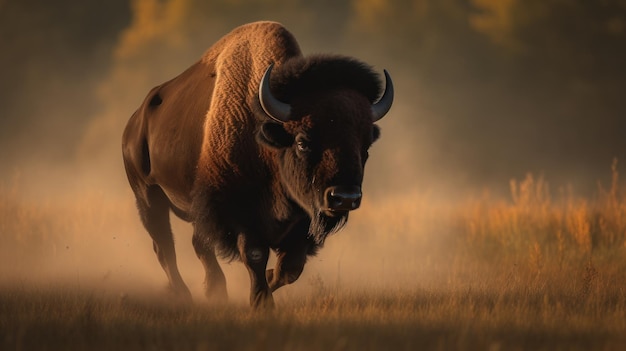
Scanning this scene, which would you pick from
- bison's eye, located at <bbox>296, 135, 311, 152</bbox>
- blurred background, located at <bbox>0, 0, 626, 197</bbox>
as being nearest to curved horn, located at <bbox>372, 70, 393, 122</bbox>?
bison's eye, located at <bbox>296, 135, 311, 152</bbox>

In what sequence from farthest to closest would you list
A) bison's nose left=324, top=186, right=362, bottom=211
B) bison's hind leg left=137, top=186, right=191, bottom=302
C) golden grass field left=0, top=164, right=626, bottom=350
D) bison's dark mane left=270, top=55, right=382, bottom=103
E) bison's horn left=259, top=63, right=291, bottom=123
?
1. bison's hind leg left=137, top=186, right=191, bottom=302
2. bison's dark mane left=270, top=55, right=382, bottom=103
3. bison's horn left=259, top=63, right=291, bottom=123
4. bison's nose left=324, top=186, right=362, bottom=211
5. golden grass field left=0, top=164, right=626, bottom=350

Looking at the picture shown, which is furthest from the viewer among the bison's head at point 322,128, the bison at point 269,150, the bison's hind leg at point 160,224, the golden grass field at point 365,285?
the bison's hind leg at point 160,224

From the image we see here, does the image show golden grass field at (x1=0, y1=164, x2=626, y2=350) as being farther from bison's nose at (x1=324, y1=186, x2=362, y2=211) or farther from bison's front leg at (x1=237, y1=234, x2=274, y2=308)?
bison's nose at (x1=324, y1=186, x2=362, y2=211)

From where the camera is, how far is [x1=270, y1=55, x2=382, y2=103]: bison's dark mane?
7.20m

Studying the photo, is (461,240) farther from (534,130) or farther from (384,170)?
(534,130)

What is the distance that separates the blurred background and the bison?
24.3m

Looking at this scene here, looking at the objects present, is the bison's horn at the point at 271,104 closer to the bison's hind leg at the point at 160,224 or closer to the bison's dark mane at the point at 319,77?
the bison's dark mane at the point at 319,77

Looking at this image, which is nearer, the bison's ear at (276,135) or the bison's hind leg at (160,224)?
the bison's ear at (276,135)

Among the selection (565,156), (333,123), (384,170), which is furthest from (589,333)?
(565,156)

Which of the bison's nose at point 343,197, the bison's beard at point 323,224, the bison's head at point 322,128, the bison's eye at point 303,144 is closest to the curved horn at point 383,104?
the bison's head at point 322,128

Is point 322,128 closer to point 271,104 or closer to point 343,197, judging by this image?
point 271,104

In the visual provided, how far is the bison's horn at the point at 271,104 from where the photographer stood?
7.05m

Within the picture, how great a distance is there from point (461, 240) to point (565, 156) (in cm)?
2653

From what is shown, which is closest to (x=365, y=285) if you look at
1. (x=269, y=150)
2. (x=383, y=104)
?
(x=269, y=150)
